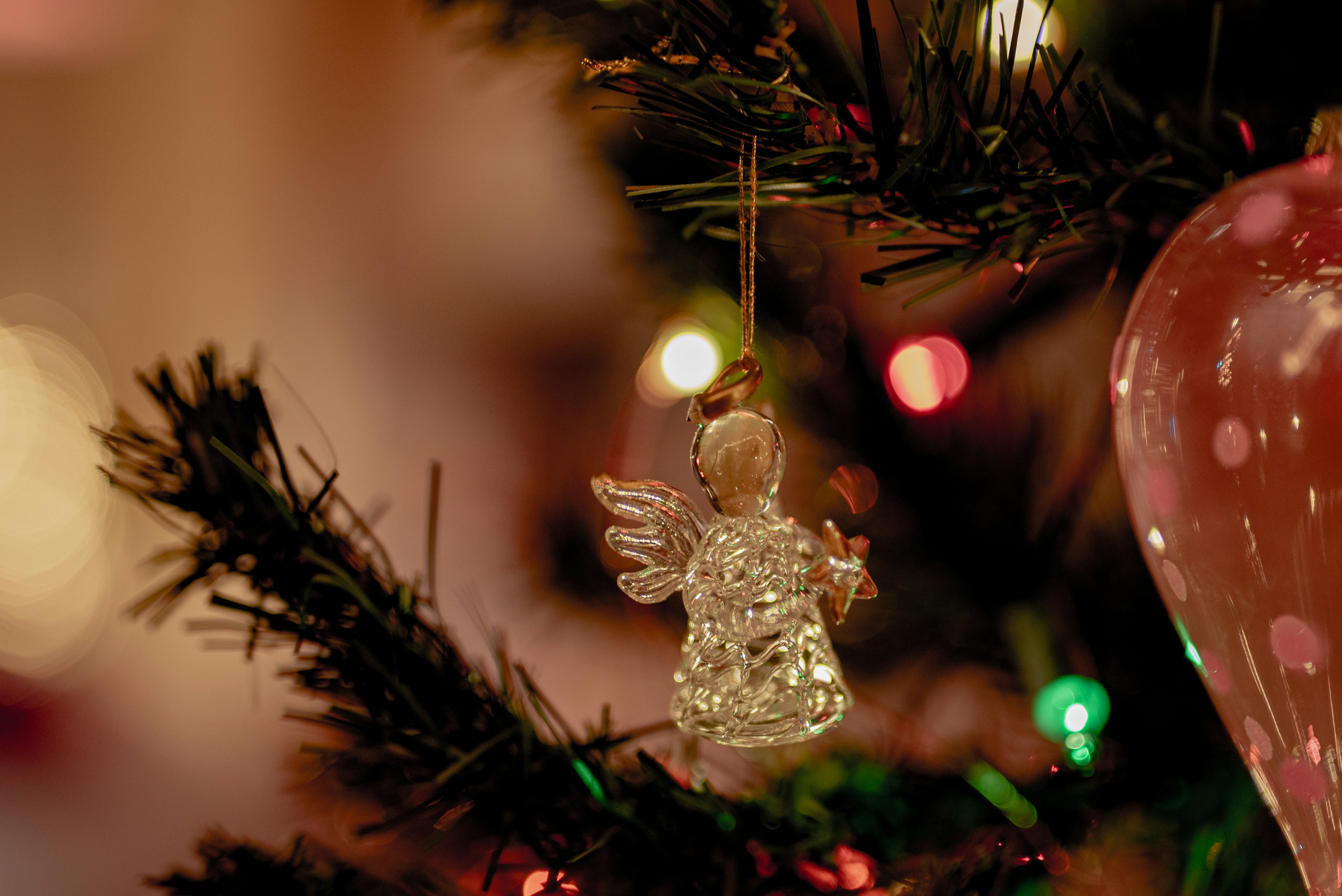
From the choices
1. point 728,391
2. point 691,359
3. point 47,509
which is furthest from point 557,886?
point 47,509

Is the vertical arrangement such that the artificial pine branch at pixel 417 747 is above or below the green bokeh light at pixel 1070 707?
above

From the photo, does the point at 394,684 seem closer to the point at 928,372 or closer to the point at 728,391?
the point at 728,391

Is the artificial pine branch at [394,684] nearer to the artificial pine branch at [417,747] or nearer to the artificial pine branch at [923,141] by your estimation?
the artificial pine branch at [417,747]

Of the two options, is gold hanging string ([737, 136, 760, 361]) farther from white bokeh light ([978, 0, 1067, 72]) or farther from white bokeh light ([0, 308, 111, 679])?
white bokeh light ([0, 308, 111, 679])

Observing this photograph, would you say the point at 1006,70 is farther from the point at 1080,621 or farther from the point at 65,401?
the point at 65,401

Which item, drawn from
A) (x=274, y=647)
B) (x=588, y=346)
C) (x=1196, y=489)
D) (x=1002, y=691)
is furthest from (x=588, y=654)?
(x=1196, y=489)

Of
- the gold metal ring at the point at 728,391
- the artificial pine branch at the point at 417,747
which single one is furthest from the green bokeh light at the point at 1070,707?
the gold metal ring at the point at 728,391

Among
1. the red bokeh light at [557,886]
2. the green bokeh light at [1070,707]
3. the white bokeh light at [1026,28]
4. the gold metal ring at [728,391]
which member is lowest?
the green bokeh light at [1070,707]
